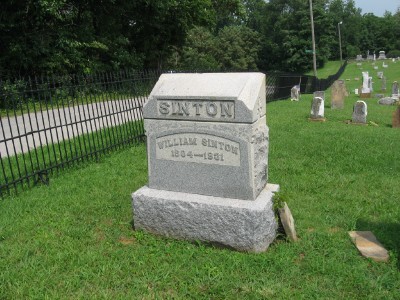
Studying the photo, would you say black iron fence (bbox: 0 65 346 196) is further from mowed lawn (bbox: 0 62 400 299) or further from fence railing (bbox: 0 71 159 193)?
mowed lawn (bbox: 0 62 400 299)

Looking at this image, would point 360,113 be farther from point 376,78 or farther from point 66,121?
point 376,78

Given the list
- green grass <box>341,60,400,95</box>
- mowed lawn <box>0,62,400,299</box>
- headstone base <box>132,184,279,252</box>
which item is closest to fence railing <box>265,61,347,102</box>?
green grass <box>341,60,400,95</box>

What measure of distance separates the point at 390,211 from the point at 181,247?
8.27 ft

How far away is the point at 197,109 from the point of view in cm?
357

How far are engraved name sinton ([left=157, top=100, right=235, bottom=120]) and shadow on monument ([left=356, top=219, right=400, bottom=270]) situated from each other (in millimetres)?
1919

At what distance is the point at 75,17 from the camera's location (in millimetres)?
17500

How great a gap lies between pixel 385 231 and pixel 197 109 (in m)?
2.31

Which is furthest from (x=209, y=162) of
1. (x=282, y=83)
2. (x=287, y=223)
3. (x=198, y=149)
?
(x=282, y=83)

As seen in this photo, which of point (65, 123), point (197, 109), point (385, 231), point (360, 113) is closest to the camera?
point (197, 109)

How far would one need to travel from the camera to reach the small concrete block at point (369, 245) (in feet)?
11.2

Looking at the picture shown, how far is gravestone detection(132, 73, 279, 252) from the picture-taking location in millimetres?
3463

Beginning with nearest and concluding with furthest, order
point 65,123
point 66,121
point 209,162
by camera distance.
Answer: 1. point 209,162
2. point 66,121
3. point 65,123

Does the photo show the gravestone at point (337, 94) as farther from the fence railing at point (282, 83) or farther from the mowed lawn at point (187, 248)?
the mowed lawn at point (187, 248)

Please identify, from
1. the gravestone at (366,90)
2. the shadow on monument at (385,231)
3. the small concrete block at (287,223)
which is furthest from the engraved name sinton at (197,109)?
the gravestone at (366,90)
